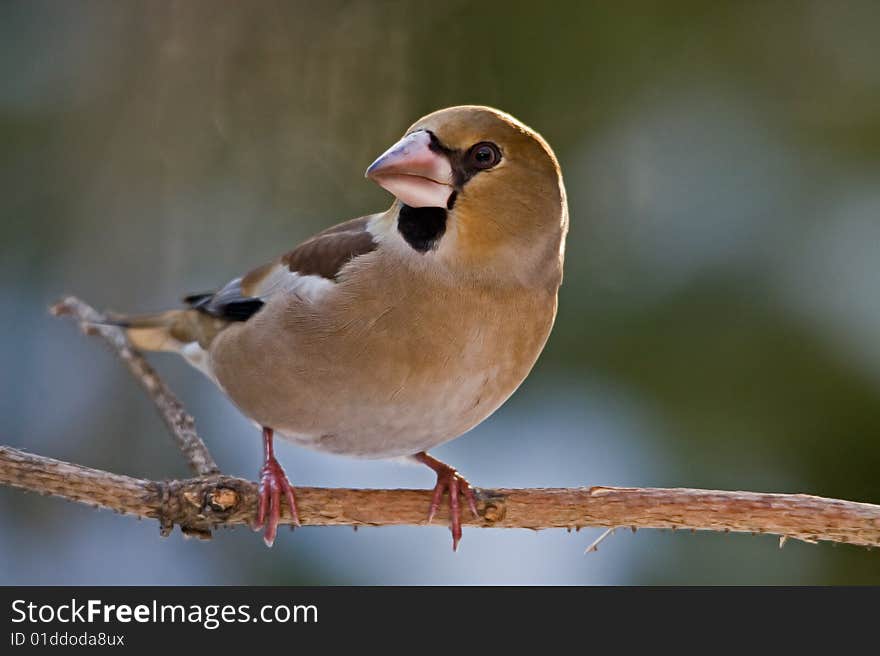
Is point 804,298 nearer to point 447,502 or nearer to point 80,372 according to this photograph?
point 447,502

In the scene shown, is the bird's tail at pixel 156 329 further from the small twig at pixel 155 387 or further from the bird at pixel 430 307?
the bird at pixel 430 307

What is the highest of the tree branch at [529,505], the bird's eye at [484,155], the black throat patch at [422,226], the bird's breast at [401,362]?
the bird's eye at [484,155]

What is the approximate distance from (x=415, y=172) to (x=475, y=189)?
125mm

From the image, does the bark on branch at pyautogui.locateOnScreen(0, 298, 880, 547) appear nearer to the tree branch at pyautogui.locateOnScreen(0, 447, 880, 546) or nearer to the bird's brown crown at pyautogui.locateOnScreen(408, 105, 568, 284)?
the tree branch at pyautogui.locateOnScreen(0, 447, 880, 546)

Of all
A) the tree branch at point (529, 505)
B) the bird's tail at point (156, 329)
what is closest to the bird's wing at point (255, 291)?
the bird's tail at point (156, 329)

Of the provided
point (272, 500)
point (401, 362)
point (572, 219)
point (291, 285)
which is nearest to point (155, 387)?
point (291, 285)

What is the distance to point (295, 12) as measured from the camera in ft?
12.4

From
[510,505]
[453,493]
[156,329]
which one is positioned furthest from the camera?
[156,329]

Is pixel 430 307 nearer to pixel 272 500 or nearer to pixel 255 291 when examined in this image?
pixel 272 500

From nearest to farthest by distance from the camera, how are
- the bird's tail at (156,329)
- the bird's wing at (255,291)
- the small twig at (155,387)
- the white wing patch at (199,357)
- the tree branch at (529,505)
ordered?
the tree branch at (529,505), the small twig at (155,387), the bird's wing at (255,291), the white wing patch at (199,357), the bird's tail at (156,329)

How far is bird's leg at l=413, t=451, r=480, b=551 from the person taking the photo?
7.21ft

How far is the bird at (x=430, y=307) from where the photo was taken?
2.06 m

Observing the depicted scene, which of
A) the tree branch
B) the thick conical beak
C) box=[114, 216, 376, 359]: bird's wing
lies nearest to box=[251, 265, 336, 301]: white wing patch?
box=[114, 216, 376, 359]: bird's wing

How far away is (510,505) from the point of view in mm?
2096
